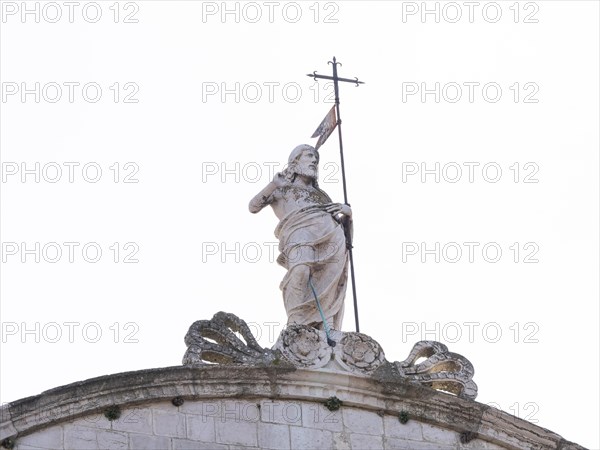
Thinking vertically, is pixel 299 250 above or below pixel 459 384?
above

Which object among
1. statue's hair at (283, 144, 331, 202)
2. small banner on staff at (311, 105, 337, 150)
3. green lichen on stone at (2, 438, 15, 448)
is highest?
small banner on staff at (311, 105, 337, 150)

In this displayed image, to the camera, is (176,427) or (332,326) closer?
(176,427)

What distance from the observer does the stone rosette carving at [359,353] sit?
23.0 metres

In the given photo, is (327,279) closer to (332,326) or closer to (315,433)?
(332,326)

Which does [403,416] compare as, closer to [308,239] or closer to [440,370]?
[440,370]

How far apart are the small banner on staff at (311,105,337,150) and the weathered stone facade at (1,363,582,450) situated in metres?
3.72

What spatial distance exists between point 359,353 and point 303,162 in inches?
98.3

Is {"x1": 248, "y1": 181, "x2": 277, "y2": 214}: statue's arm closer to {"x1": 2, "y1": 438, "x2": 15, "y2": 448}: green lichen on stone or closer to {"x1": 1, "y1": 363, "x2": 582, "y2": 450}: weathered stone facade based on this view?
{"x1": 1, "y1": 363, "x2": 582, "y2": 450}: weathered stone facade

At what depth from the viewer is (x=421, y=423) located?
2295cm

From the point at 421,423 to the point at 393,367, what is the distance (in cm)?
60

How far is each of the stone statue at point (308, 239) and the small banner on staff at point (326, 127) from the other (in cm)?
95

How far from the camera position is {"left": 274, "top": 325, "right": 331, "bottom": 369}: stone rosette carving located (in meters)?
22.8

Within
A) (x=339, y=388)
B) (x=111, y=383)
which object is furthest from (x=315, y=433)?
(x=111, y=383)

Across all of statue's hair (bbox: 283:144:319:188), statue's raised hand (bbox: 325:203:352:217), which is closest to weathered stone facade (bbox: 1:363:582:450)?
statue's raised hand (bbox: 325:203:352:217)
